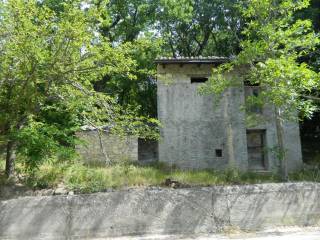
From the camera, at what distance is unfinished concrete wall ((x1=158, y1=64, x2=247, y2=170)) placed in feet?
58.7

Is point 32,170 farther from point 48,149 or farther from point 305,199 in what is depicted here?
point 305,199

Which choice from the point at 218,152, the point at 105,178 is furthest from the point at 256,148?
the point at 105,178

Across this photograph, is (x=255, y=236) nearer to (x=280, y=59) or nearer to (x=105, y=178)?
(x=280, y=59)

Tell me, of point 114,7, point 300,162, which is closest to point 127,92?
point 114,7

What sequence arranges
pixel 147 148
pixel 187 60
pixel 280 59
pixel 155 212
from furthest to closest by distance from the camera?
pixel 147 148, pixel 187 60, pixel 280 59, pixel 155 212

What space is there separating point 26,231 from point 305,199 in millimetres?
6389

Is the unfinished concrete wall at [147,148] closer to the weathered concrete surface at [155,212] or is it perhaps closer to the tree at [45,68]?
the tree at [45,68]

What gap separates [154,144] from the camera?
2142 centimetres

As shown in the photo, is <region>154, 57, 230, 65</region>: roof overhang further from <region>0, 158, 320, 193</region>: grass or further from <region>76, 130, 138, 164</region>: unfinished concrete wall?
<region>0, 158, 320, 193</region>: grass

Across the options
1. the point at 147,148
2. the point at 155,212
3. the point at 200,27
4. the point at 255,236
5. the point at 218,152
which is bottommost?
the point at 255,236

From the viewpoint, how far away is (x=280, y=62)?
9.81m

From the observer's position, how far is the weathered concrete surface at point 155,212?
7516 millimetres

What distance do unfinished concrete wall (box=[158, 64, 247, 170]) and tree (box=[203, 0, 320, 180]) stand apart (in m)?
5.46

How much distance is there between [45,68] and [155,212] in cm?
498
